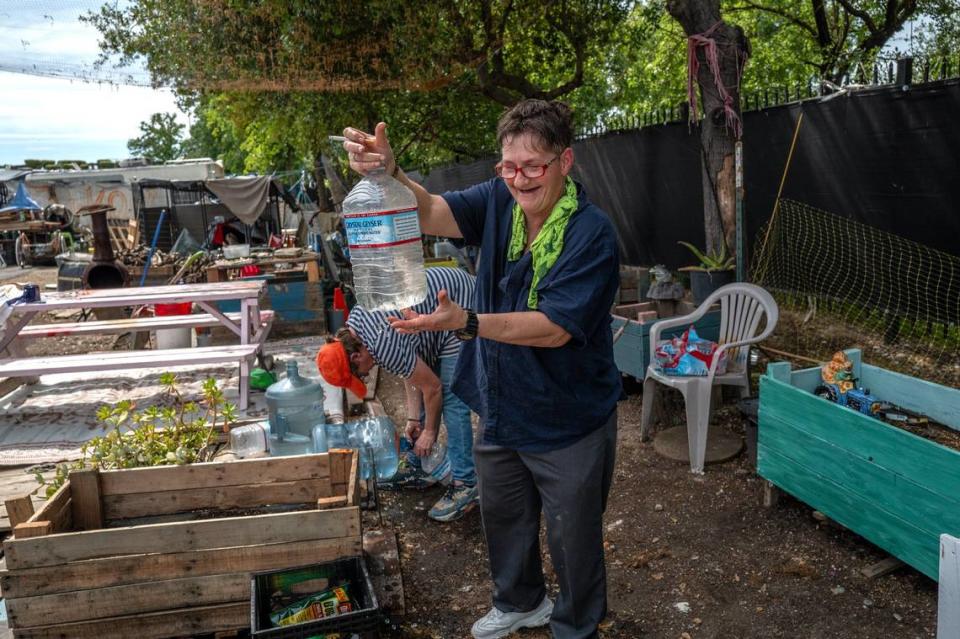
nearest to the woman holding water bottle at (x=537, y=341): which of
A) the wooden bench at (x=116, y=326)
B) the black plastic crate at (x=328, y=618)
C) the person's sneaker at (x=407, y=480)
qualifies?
the black plastic crate at (x=328, y=618)

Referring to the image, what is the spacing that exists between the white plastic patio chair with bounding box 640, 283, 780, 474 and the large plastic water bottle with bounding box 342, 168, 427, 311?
245 centimetres

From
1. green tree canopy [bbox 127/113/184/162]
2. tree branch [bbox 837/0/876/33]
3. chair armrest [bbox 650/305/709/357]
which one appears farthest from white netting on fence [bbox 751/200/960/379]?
green tree canopy [bbox 127/113/184/162]

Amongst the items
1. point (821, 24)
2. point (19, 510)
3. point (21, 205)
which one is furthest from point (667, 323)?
point (21, 205)

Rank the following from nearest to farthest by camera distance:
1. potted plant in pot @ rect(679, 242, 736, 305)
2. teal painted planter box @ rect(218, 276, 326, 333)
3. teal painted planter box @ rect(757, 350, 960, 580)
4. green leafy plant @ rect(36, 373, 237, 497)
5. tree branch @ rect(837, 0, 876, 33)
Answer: teal painted planter box @ rect(757, 350, 960, 580) < green leafy plant @ rect(36, 373, 237, 497) < potted plant in pot @ rect(679, 242, 736, 305) < teal painted planter box @ rect(218, 276, 326, 333) < tree branch @ rect(837, 0, 876, 33)

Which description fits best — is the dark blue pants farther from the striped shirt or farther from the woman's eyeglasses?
the striped shirt

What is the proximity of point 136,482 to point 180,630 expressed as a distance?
0.73 m

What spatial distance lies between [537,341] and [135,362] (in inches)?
191

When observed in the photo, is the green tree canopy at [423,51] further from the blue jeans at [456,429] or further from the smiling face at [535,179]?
the smiling face at [535,179]

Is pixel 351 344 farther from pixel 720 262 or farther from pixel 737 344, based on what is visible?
pixel 720 262

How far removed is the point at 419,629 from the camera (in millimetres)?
3264

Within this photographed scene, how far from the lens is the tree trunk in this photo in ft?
20.0

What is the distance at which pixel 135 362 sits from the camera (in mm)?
6094

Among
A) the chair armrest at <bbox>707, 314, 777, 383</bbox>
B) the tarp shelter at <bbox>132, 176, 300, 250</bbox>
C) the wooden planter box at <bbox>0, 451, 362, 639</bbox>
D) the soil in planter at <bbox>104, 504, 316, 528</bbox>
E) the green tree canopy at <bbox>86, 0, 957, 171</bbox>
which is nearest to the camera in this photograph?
the wooden planter box at <bbox>0, 451, 362, 639</bbox>

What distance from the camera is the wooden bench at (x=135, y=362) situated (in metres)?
6.05
